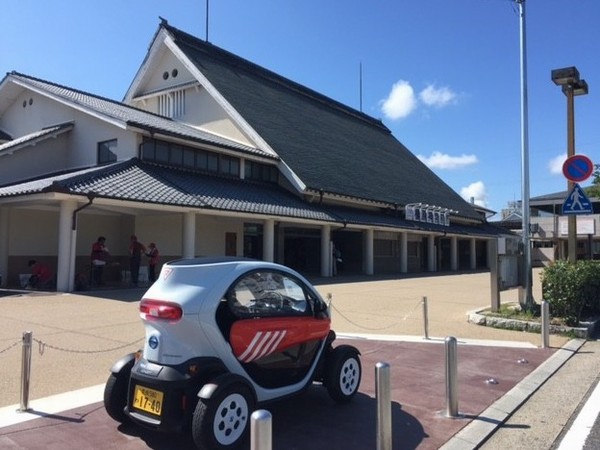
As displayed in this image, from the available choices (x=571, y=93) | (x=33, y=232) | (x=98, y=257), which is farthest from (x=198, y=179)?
(x=571, y=93)

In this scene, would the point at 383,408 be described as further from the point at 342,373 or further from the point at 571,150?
the point at 571,150

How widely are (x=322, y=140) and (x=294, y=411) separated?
27.0 m

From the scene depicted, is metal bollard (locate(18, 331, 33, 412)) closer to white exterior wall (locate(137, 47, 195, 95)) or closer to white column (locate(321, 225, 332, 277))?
white column (locate(321, 225, 332, 277))

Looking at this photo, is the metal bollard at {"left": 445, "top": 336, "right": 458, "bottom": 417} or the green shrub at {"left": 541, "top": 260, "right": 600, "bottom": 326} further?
the green shrub at {"left": 541, "top": 260, "right": 600, "bottom": 326}

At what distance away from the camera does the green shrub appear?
9.62 meters

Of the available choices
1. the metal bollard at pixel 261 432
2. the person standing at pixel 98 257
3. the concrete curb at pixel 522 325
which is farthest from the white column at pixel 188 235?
the metal bollard at pixel 261 432

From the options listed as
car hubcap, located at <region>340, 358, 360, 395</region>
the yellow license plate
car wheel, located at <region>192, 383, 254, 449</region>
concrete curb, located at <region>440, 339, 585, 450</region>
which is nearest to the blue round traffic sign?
concrete curb, located at <region>440, 339, 585, 450</region>

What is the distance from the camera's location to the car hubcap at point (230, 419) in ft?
12.9

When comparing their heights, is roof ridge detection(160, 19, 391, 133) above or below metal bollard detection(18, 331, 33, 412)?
above

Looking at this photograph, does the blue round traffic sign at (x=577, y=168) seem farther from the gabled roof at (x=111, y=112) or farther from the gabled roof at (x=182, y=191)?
the gabled roof at (x=111, y=112)

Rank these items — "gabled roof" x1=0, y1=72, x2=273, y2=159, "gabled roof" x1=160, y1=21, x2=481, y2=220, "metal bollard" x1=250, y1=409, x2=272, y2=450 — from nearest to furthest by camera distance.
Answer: "metal bollard" x1=250, y1=409, x2=272, y2=450 < "gabled roof" x1=0, y1=72, x2=273, y2=159 < "gabled roof" x1=160, y1=21, x2=481, y2=220

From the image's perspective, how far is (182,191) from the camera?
17578mm

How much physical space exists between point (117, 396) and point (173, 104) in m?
24.7

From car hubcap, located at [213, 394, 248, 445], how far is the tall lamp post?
1012cm
